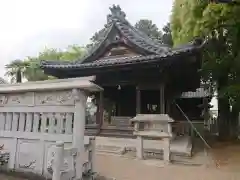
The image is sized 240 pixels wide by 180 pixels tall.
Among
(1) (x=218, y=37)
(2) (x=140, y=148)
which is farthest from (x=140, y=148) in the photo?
(1) (x=218, y=37)

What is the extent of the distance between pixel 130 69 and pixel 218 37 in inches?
192

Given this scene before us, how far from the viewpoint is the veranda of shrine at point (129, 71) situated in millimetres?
12791

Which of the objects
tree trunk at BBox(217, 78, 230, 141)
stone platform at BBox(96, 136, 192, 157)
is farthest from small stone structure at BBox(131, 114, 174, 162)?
tree trunk at BBox(217, 78, 230, 141)

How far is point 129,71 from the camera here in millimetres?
14094

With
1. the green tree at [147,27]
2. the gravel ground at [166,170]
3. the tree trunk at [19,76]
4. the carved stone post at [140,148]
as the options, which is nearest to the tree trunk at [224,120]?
the gravel ground at [166,170]

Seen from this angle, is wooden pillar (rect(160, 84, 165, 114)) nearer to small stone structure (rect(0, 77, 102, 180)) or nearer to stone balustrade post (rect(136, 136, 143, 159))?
stone balustrade post (rect(136, 136, 143, 159))

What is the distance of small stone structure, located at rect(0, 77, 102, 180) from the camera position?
17.3ft

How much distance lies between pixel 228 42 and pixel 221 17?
3.93 metres

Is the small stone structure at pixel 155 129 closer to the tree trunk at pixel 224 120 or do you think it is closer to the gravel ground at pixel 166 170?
the gravel ground at pixel 166 170

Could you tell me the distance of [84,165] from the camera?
562 centimetres

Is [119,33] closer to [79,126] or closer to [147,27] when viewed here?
[79,126]

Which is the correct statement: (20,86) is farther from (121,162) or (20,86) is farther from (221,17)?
(221,17)

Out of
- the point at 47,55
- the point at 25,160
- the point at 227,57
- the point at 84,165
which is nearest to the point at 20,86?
the point at 25,160

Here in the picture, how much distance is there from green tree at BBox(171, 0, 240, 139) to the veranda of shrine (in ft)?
2.73
